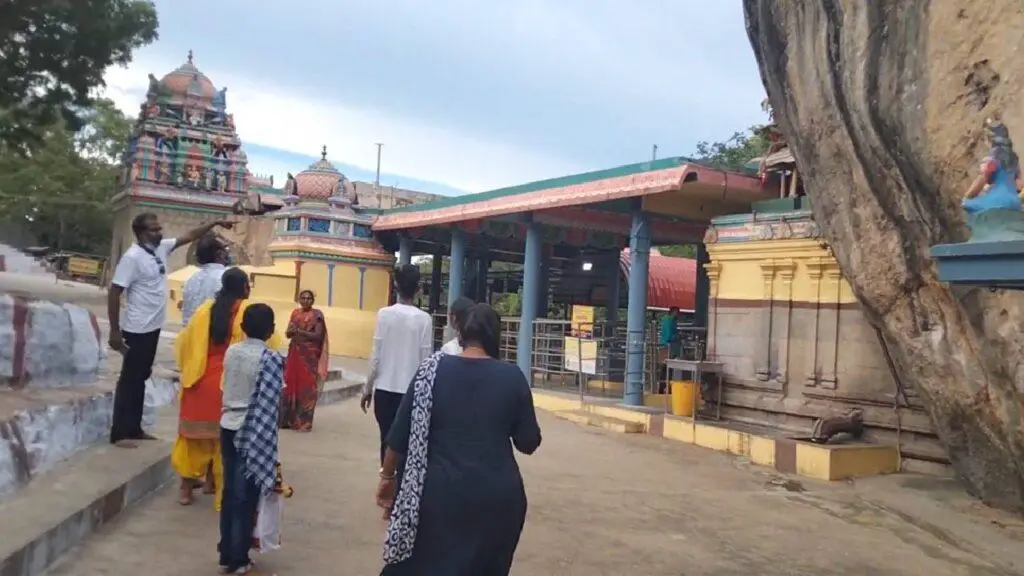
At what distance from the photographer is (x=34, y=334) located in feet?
17.8

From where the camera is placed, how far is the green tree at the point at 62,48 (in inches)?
405

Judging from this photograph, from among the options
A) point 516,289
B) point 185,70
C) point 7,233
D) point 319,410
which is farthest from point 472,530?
point 7,233

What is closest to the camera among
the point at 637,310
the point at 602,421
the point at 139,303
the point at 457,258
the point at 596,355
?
the point at 139,303

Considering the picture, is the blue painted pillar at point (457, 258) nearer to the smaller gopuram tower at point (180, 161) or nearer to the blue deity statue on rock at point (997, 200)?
the smaller gopuram tower at point (180, 161)

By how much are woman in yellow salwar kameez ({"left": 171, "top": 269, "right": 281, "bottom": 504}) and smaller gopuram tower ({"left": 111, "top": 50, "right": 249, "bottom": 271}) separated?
19.7m

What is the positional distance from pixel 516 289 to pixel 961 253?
2275cm

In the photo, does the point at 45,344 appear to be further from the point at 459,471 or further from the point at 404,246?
the point at 404,246

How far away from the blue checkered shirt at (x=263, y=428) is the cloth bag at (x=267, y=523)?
71 mm

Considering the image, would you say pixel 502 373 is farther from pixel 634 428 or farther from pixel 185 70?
pixel 185 70

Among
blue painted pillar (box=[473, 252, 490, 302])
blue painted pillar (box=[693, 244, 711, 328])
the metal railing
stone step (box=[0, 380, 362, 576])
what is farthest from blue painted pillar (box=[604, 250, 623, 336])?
stone step (box=[0, 380, 362, 576])

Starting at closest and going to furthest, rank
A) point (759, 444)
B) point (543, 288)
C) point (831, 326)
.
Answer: point (759, 444) → point (831, 326) → point (543, 288)

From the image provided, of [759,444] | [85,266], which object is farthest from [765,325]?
[85,266]

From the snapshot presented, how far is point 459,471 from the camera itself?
2.68 meters

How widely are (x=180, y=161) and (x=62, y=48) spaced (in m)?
14.1
